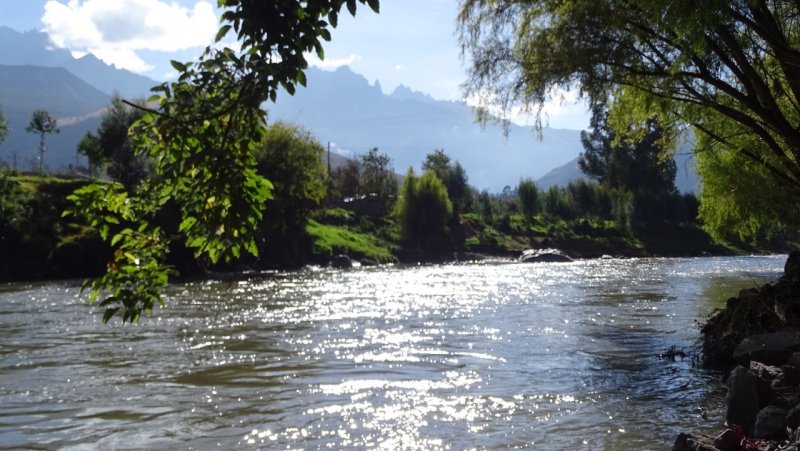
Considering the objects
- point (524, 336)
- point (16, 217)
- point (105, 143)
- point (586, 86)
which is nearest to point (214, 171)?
point (586, 86)

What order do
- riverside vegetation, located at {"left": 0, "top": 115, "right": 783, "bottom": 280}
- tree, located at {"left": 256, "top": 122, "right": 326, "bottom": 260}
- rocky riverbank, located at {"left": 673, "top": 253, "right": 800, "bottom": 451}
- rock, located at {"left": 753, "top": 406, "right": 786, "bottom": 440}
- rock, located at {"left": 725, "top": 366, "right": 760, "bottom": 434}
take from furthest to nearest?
tree, located at {"left": 256, "top": 122, "right": 326, "bottom": 260}, riverside vegetation, located at {"left": 0, "top": 115, "right": 783, "bottom": 280}, rock, located at {"left": 725, "top": 366, "right": 760, "bottom": 434}, rock, located at {"left": 753, "top": 406, "right": 786, "bottom": 440}, rocky riverbank, located at {"left": 673, "top": 253, "right": 800, "bottom": 451}

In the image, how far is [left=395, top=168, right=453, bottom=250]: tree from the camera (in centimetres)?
6438

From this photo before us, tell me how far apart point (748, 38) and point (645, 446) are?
649cm

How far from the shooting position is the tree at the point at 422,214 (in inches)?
2534

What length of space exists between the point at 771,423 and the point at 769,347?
4074 mm

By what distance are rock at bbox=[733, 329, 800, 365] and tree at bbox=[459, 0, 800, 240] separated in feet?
9.60

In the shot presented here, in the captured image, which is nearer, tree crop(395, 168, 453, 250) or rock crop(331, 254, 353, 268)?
rock crop(331, 254, 353, 268)

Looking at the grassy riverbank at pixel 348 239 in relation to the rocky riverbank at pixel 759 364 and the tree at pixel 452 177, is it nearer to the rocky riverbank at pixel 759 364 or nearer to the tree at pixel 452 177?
the tree at pixel 452 177

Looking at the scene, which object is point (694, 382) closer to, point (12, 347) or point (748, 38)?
point (748, 38)

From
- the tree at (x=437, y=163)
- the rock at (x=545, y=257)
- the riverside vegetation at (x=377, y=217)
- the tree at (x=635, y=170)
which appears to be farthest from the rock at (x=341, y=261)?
the tree at (x=635, y=170)

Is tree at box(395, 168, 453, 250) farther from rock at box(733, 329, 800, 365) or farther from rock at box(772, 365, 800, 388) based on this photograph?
rock at box(772, 365, 800, 388)

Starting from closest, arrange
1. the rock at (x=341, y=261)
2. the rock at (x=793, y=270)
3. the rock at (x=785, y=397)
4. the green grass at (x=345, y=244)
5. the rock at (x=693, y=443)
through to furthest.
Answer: the rock at (x=693, y=443) < the rock at (x=785, y=397) < the rock at (x=793, y=270) < the rock at (x=341, y=261) < the green grass at (x=345, y=244)

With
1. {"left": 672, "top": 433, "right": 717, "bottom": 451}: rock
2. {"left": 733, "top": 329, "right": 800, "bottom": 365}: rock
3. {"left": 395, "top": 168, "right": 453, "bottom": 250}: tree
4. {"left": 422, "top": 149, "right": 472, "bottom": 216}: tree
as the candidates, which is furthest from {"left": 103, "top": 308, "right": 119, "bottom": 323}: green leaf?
{"left": 422, "top": 149, "right": 472, "bottom": 216}: tree

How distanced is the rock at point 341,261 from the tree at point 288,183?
105 inches
